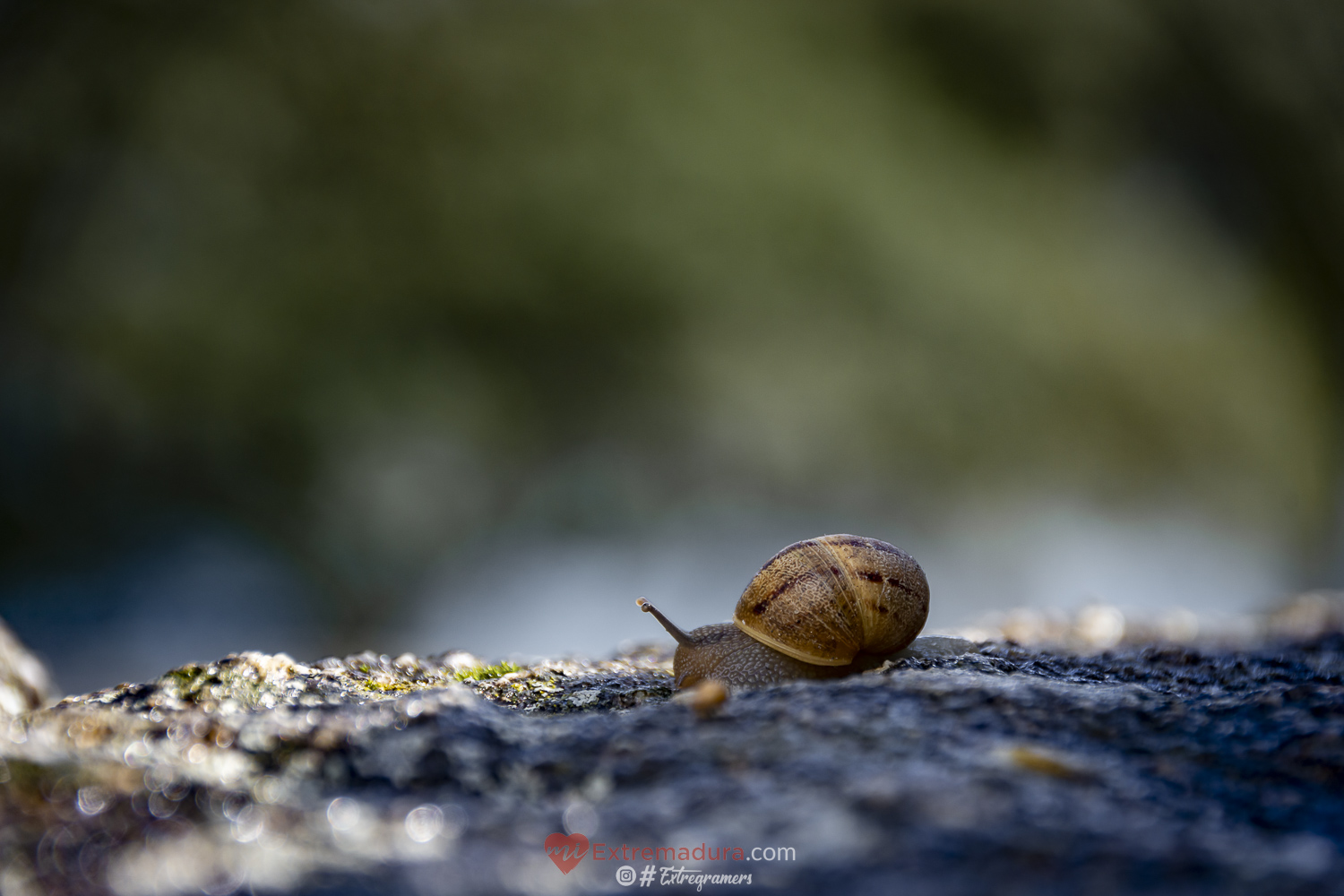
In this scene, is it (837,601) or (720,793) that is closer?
(720,793)

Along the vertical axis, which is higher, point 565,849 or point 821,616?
point 821,616

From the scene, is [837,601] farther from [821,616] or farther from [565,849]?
[565,849]

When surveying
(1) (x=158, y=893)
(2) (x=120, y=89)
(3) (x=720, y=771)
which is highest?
(2) (x=120, y=89)

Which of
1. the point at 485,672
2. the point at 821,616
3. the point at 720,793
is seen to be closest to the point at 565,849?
the point at 720,793

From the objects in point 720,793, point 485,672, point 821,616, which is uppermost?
point 821,616

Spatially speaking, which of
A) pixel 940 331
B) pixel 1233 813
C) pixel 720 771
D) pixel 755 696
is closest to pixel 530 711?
pixel 755 696

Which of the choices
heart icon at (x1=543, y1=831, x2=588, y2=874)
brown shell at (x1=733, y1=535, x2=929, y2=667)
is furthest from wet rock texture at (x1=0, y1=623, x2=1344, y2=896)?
brown shell at (x1=733, y1=535, x2=929, y2=667)

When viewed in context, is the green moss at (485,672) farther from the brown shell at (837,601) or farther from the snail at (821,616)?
the brown shell at (837,601)

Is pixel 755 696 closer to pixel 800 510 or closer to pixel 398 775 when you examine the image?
pixel 398 775
